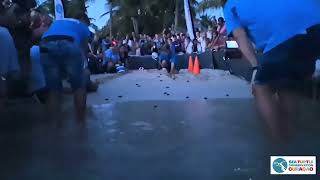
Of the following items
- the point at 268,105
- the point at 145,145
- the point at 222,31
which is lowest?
the point at 145,145

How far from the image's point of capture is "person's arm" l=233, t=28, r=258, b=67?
2.33 metres

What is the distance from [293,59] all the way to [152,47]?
13341mm

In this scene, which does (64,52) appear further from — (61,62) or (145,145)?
(145,145)

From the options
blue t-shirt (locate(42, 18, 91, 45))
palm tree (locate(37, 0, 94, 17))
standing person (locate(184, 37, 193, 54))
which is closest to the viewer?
palm tree (locate(37, 0, 94, 17))

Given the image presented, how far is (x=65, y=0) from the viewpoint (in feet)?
8.07

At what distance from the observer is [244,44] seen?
2348mm

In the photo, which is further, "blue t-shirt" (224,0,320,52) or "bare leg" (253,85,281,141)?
"bare leg" (253,85,281,141)

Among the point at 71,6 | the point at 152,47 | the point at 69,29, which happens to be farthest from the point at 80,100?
the point at 152,47

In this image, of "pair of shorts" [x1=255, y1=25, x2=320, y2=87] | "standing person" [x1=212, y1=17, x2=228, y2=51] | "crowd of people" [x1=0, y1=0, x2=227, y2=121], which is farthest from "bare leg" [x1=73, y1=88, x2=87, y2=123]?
"pair of shorts" [x1=255, y1=25, x2=320, y2=87]

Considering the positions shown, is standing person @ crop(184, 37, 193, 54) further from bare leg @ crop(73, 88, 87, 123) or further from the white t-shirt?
bare leg @ crop(73, 88, 87, 123)

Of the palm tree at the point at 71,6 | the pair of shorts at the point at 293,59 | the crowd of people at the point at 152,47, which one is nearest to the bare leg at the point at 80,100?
the crowd of people at the point at 152,47

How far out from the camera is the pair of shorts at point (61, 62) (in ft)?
8.54

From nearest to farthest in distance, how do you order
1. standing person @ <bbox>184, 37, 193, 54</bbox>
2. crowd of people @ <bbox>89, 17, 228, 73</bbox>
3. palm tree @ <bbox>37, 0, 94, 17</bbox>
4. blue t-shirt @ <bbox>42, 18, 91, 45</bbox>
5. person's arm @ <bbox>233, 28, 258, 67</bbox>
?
person's arm @ <bbox>233, 28, 258, 67</bbox> < palm tree @ <bbox>37, 0, 94, 17</bbox> < blue t-shirt @ <bbox>42, 18, 91, 45</bbox> < crowd of people @ <bbox>89, 17, 228, 73</bbox> < standing person @ <bbox>184, 37, 193, 54</bbox>

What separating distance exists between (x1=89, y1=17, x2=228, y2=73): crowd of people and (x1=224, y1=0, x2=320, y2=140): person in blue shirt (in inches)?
8.8
